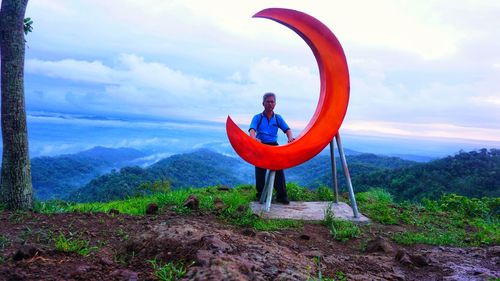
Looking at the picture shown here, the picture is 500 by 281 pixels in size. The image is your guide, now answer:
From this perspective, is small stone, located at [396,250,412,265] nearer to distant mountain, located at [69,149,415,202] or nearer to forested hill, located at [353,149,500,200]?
distant mountain, located at [69,149,415,202]

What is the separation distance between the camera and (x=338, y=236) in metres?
5.15

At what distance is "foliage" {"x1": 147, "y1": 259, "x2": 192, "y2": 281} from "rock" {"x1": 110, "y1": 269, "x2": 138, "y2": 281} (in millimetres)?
131

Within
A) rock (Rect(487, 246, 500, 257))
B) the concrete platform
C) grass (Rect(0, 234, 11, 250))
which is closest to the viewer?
grass (Rect(0, 234, 11, 250))

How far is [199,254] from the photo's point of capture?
2744mm

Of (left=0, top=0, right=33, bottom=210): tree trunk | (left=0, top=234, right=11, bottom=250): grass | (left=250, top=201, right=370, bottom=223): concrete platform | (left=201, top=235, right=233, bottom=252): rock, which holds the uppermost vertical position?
(left=0, top=0, right=33, bottom=210): tree trunk

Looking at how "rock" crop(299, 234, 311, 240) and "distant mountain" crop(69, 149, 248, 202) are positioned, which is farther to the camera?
"distant mountain" crop(69, 149, 248, 202)

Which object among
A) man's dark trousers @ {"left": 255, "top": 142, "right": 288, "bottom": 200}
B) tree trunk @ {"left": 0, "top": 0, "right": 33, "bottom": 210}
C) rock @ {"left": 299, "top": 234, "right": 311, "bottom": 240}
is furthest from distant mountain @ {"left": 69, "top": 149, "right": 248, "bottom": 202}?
rock @ {"left": 299, "top": 234, "right": 311, "bottom": 240}

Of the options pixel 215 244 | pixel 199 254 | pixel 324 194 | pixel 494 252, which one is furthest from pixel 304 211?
pixel 199 254

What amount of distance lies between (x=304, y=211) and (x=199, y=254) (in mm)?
3890

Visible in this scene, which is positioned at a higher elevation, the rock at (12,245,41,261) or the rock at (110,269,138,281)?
the rock at (110,269,138,281)

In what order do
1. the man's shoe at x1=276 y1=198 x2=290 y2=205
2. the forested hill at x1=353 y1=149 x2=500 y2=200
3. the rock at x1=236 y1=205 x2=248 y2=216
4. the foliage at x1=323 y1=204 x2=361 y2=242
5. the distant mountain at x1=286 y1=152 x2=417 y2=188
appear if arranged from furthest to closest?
the distant mountain at x1=286 y1=152 x2=417 y2=188
the forested hill at x1=353 y1=149 x2=500 y2=200
the man's shoe at x1=276 y1=198 x2=290 y2=205
the rock at x1=236 y1=205 x2=248 y2=216
the foliage at x1=323 y1=204 x2=361 y2=242

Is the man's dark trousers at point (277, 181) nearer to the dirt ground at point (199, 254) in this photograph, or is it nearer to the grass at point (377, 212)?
the grass at point (377, 212)

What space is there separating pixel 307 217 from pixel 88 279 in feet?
12.9

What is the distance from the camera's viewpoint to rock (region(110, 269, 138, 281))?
2.59 meters
